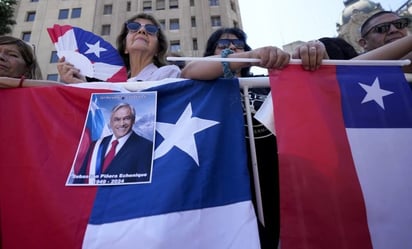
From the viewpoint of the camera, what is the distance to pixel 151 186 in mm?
1161

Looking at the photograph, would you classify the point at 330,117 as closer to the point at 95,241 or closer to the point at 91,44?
the point at 95,241

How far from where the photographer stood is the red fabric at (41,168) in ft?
3.76

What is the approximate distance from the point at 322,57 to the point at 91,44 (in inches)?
79.1

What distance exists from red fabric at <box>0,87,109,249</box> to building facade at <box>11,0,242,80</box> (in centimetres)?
1945

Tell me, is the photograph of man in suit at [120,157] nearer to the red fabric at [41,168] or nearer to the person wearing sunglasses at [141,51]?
the red fabric at [41,168]

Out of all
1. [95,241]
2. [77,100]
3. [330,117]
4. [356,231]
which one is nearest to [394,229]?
[356,231]

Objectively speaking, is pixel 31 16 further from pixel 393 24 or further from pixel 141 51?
pixel 393 24

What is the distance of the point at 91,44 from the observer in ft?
7.88

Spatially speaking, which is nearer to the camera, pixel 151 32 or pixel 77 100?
pixel 77 100

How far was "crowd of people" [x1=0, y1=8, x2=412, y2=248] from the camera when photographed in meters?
1.28

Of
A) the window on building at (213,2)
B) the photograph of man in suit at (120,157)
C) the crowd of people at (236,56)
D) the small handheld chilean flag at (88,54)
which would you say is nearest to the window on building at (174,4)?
the window on building at (213,2)

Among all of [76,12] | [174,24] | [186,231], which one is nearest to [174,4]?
[174,24]

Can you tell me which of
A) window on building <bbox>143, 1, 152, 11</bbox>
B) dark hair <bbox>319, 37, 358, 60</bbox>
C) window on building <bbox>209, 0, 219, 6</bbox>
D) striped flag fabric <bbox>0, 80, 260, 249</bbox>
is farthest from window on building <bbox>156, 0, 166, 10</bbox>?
striped flag fabric <bbox>0, 80, 260, 249</bbox>

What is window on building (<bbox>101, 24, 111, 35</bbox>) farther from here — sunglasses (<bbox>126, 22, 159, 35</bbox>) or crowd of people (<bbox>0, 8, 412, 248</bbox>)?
sunglasses (<bbox>126, 22, 159, 35</bbox>)
